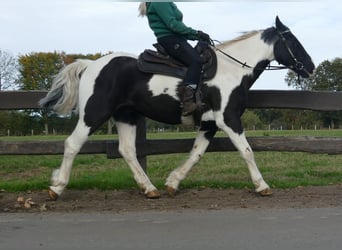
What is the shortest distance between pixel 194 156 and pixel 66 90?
204 centimetres

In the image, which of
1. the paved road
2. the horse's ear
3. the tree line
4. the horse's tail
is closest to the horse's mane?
the horse's ear

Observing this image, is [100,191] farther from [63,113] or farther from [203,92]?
[203,92]

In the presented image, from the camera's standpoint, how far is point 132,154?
23.2 feet

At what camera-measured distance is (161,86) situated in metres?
6.72

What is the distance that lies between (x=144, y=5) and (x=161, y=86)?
1.20 meters

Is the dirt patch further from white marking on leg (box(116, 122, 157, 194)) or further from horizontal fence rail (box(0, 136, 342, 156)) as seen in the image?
horizontal fence rail (box(0, 136, 342, 156))

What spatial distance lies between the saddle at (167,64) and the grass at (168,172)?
1.70 metres

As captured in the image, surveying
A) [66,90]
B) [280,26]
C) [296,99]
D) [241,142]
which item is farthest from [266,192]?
[66,90]

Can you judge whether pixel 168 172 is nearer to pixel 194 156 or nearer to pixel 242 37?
pixel 194 156

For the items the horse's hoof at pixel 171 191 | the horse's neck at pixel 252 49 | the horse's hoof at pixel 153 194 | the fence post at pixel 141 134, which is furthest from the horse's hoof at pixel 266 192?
the fence post at pixel 141 134

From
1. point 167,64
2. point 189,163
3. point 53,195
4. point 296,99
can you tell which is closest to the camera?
point 53,195

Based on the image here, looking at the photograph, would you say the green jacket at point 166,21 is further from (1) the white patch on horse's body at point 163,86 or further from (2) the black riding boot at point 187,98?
(2) the black riding boot at point 187,98

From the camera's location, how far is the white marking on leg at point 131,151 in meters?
6.82

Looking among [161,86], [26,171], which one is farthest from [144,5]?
[26,171]
